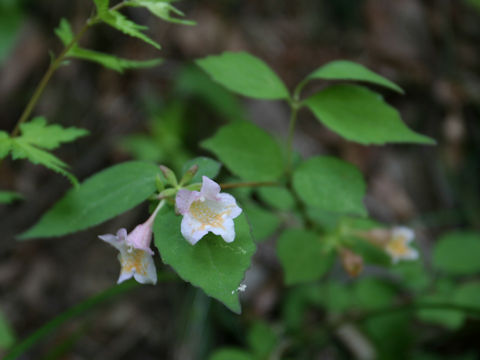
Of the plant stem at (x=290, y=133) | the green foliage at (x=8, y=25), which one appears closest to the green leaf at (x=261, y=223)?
the plant stem at (x=290, y=133)

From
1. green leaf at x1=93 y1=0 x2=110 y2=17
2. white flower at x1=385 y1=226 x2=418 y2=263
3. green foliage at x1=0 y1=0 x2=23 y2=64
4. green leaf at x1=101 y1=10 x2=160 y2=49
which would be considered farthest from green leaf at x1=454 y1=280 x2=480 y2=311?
green foliage at x1=0 y1=0 x2=23 y2=64

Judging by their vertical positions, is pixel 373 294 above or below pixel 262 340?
above

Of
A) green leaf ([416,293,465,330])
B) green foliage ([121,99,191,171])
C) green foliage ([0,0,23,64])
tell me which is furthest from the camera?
green foliage ([0,0,23,64])

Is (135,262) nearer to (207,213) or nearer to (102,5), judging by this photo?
(207,213)

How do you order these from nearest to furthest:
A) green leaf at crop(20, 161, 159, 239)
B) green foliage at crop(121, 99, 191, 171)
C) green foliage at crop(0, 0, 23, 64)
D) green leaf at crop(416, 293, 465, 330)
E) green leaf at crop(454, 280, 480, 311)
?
green leaf at crop(20, 161, 159, 239)
green leaf at crop(416, 293, 465, 330)
green leaf at crop(454, 280, 480, 311)
green foliage at crop(121, 99, 191, 171)
green foliage at crop(0, 0, 23, 64)

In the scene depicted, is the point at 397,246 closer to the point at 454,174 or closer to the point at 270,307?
the point at 270,307

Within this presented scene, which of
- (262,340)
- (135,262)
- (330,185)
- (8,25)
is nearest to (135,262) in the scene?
(135,262)

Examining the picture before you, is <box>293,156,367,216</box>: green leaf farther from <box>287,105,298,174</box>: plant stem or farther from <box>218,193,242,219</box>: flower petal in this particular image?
<box>218,193,242,219</box>: flower petal
